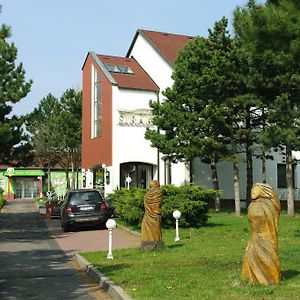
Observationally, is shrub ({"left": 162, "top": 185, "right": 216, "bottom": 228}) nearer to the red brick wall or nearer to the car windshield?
the car windshield

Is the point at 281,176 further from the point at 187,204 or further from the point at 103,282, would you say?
the point at 103,282

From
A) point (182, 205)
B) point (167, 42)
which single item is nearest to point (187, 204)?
point (182, 205)

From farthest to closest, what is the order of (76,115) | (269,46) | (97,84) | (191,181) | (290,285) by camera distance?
(76,115), (97,84), (191,181), (269,46), (290,285)

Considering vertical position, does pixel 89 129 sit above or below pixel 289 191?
above

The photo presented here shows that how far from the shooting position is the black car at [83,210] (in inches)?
805

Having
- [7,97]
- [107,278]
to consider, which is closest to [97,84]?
[7,97]

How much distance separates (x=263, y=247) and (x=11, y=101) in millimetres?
22523

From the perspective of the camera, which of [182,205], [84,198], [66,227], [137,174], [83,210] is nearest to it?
[182,205]

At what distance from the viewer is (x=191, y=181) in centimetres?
3472

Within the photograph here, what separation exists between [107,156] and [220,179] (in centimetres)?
774

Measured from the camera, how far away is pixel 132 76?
38.1 metres

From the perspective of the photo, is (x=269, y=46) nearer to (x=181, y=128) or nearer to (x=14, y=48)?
(x=181, y=128)

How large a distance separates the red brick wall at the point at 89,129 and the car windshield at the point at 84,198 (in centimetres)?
1451

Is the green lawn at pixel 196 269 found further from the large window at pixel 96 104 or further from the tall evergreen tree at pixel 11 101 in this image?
the large window at pixel 96 104
